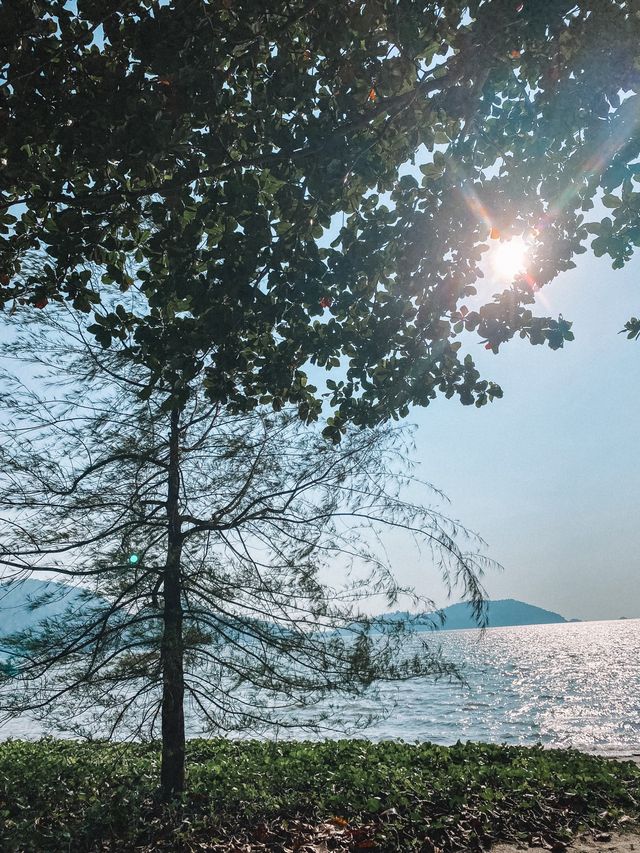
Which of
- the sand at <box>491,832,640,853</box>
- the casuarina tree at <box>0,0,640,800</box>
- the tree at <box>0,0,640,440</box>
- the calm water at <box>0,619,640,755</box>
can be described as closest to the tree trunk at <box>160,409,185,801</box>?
the casuarina tree at <box>0,0,640,800</box>

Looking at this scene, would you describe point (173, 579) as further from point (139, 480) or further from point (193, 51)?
point (193, 51)

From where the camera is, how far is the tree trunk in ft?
21.5

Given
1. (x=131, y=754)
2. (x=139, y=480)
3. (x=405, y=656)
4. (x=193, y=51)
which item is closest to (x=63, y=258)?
(x=193, y=51)

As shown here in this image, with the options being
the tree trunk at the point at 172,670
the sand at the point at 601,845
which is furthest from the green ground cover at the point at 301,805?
the tree trunk at the point at 172,670

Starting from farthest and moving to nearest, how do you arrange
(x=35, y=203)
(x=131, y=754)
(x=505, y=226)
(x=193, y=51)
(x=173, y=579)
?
(x=131, y=754) → (x=173, y=579) → (x=505, y=226) → (x=35, y=203) → (x=193, y=51)

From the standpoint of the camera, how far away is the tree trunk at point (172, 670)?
21.5ft

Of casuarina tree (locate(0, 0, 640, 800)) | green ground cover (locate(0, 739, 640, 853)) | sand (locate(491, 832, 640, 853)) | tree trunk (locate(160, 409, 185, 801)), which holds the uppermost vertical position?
casuarina tree (locate(0, 0, 640, 800))

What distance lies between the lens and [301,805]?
7215 millimetres

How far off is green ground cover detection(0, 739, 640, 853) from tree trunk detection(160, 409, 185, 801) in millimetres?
313

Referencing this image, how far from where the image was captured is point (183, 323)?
513 cm

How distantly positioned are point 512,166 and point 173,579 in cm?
587

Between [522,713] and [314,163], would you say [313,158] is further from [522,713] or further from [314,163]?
[522,713]

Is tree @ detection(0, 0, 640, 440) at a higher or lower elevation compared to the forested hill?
higher

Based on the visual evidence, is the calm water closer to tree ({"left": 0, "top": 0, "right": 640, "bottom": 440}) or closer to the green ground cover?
the green ground cover
